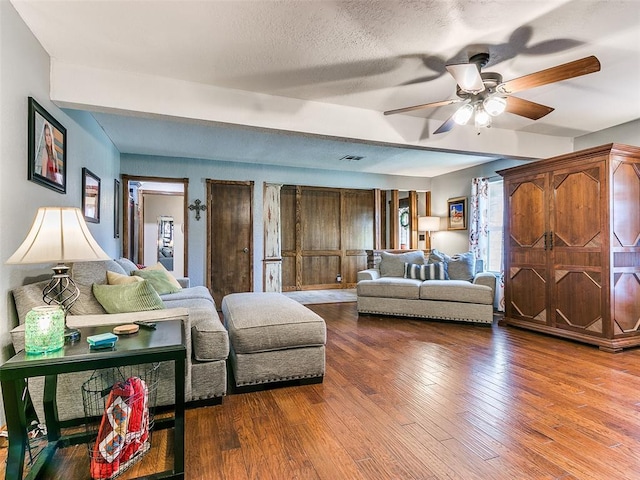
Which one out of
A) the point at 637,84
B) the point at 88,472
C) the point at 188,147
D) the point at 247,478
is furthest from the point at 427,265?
the point at 88,472

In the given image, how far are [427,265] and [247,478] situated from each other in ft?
13.6

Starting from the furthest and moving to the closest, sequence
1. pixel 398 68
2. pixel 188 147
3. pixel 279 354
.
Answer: pixel 188 147 → pixel 398 68 → pixel 279 354

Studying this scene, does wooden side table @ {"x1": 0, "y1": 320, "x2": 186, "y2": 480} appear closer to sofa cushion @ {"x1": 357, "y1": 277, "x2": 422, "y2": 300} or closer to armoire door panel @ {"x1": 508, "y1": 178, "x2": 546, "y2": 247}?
sofa cushion @ {"x1": 357, "y1": 277, "x2": 422, "y2": 300}

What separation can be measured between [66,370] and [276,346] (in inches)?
51.3

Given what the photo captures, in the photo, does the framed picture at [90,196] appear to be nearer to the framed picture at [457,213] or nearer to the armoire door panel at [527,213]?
the armoire door panel at [527,213]

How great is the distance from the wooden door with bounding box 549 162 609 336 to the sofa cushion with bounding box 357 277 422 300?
62.7 inches

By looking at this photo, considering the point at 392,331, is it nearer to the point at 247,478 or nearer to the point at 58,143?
the point at 247,478

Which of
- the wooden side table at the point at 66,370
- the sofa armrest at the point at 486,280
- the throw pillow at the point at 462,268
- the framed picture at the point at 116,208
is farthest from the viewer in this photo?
the throw pillow at the point at 462,268

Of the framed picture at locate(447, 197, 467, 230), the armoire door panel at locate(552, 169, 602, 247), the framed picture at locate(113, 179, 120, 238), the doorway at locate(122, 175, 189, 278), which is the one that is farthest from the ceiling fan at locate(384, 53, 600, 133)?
the doorway at locate(122, 175, 189, 278)

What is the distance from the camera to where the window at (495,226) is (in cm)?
555

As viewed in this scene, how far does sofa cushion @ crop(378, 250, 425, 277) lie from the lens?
538 centimetres

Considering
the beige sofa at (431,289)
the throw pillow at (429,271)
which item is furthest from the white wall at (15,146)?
the throw pillow at (429,271)

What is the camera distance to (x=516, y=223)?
4293 millimetres

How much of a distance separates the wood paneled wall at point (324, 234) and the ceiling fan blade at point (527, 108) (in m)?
4.58
